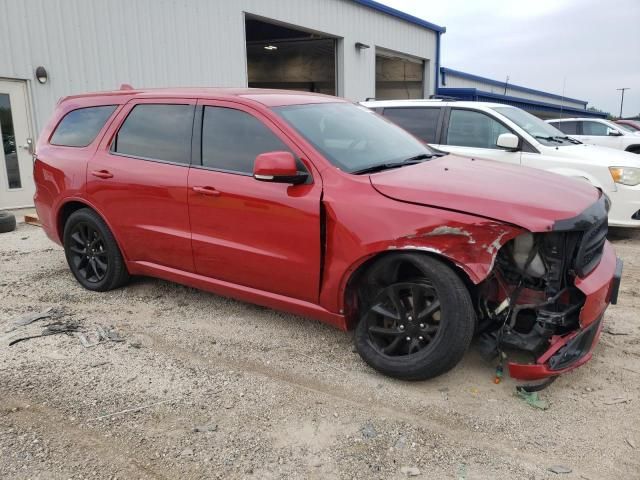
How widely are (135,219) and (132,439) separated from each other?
80.8 inches

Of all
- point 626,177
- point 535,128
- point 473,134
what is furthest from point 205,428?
point 535,128

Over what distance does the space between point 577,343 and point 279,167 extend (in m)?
1.99

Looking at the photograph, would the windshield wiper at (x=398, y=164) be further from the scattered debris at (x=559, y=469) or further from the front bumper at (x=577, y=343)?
the scattered debris at (x=559, y=469)

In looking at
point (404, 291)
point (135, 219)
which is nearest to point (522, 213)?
point (404, 291)

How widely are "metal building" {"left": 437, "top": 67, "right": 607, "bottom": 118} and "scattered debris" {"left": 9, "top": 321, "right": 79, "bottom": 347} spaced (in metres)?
13.0

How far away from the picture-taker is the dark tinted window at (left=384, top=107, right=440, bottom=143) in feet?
24.1

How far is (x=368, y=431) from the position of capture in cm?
278

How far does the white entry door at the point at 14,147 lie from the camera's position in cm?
910

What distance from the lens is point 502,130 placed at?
6977 millimetres

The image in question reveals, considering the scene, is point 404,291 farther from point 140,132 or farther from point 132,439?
point 140,132

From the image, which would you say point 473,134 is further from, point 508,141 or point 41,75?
point 41,75

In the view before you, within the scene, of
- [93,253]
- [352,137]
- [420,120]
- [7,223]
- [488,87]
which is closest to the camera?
[352,137]

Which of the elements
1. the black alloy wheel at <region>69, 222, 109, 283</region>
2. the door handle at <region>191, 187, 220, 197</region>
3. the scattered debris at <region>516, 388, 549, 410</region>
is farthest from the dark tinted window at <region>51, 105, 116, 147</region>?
the scattered debris at <region>516, 388, 549, 410</region>

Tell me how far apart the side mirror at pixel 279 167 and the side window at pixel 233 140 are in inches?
10.0
